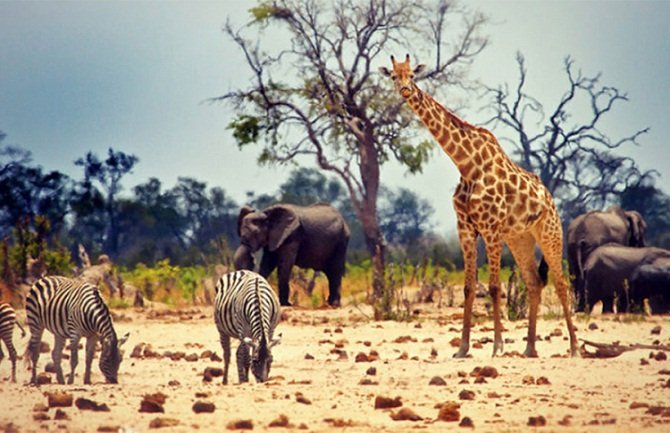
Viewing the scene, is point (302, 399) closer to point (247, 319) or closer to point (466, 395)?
point (466, 395)

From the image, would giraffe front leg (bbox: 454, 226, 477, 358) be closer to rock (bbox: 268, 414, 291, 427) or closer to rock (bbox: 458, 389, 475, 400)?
rock (bbox: 458, 389, 475, 400)

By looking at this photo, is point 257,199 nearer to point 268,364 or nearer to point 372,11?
point 372,11

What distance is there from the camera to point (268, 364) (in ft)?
34.4

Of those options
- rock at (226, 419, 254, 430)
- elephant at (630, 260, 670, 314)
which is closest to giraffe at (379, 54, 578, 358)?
rock at (226, 419, 254, 430)

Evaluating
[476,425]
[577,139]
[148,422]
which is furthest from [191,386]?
[577,139]

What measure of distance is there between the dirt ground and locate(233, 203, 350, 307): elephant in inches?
262

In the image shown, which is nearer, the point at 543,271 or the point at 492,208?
the point at 492,208

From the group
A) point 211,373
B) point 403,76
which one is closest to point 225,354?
point 211,373

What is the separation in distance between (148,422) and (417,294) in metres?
14.8

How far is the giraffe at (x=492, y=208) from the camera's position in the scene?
12.3 metres

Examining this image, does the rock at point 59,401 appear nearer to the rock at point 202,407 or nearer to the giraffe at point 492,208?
the rock at point 202,407

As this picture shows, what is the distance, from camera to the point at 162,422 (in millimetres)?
7938

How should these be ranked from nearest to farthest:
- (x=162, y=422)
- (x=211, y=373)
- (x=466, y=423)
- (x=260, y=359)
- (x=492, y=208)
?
(x=162, y=422), (x=466, y=423), (x=260, y=359), (x=211, y=373), (x=492, y=208)

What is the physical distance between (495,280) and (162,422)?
17.6 ft
